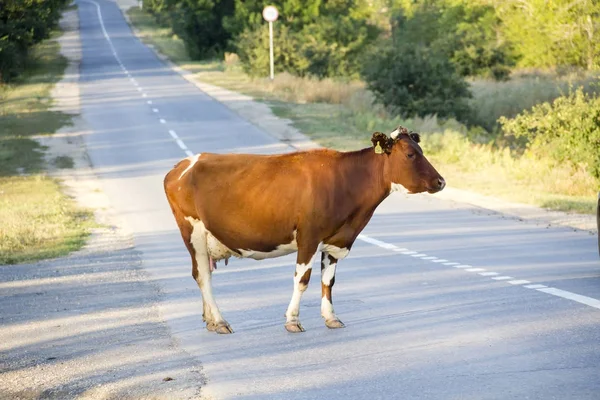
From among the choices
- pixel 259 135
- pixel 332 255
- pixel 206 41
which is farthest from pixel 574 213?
pixel 206 41

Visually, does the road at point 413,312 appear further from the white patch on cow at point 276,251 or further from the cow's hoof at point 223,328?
the white patch on cow at point 276,251

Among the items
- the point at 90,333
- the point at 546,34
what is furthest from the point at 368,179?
the point at 546,34

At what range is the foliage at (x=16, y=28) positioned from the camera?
57.4 meters

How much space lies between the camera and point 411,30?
3474 inches

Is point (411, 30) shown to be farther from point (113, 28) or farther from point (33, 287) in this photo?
point (33, 287)

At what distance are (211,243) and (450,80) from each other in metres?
31.4

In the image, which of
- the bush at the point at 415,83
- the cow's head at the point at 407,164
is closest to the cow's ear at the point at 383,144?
the cow's head at the point at 407,164

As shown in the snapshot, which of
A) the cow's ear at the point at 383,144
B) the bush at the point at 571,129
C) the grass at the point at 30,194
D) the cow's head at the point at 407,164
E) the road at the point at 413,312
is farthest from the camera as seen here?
the bush at the point at 571,129

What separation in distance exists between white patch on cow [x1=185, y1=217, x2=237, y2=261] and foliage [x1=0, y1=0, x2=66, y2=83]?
153 ft

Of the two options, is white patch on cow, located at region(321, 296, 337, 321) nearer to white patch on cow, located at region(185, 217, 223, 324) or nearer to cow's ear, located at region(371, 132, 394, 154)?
white patch on cow, located at region(185, 217, 223, 324)

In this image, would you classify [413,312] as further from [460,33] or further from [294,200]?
[460,33]

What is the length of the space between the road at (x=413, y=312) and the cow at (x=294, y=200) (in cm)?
60

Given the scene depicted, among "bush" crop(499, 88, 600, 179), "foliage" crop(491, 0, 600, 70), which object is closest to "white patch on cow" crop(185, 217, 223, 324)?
"bush" crop(499, 88, 600, 179)

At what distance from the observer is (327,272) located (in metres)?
10.5
